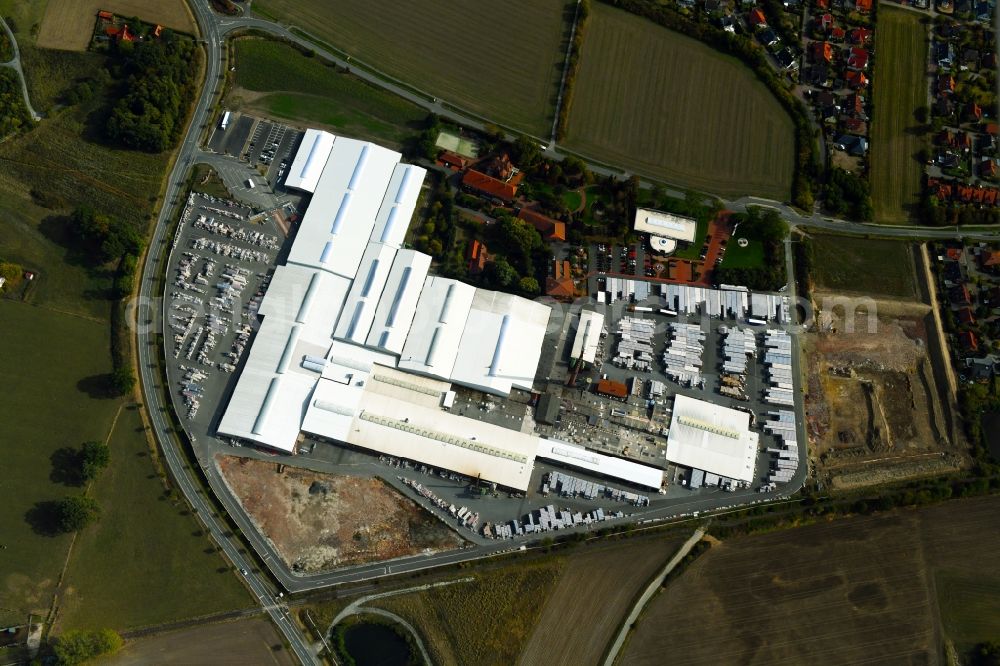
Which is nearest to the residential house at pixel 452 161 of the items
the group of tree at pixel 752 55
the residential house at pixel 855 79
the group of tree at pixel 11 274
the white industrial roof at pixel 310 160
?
the white industrial roof at pixel 310 160

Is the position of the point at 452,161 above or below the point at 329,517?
above

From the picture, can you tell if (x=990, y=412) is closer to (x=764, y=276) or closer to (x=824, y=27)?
(x=764, y=276)

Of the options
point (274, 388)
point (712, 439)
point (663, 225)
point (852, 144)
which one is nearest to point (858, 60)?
point (852, 144)

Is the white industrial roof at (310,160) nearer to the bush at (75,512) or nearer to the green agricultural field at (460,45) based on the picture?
the green agricultural field at (460,45)

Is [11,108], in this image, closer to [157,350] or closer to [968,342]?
[157,350]

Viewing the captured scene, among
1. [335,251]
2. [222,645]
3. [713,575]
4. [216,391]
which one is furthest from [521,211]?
[222,645]

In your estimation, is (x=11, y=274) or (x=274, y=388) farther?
(x=11, y=274)

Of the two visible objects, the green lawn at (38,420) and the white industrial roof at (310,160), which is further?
the white industrial roof at (310,160)

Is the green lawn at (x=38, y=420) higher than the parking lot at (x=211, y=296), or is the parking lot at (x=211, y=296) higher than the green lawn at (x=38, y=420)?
the parking lot at (x=211, y=296)
